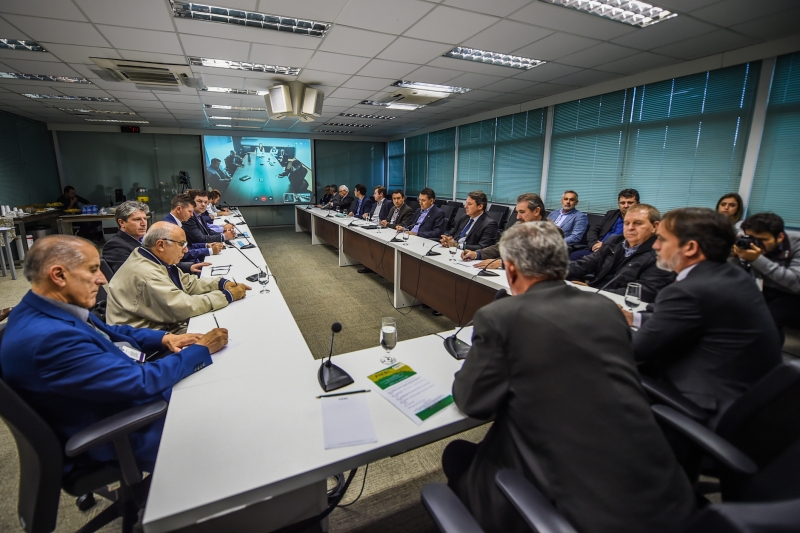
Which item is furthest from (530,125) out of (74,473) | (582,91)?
(74,473)

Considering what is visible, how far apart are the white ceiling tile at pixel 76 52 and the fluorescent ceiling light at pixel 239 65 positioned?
692 mm

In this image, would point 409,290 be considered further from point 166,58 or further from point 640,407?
point 166,58

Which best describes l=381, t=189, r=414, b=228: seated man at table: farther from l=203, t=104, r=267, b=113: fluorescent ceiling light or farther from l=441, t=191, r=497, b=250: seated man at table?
l=203, t=104, r=267, b=113: fluorescent ceiling light

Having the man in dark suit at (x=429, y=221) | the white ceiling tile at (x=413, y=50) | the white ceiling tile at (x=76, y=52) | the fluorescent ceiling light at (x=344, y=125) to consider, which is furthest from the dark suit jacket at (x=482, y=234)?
the fluorescent ceiling light at (x=344, y=125)

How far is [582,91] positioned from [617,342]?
5215mm

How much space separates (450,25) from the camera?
116 inches

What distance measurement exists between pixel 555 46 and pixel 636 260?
2257 millimetres

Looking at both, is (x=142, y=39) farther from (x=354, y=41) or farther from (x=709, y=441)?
(x=709, y=441)

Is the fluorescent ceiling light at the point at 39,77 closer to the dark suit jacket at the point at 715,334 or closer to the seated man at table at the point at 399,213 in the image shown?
the seated man at table at the point at 399,213

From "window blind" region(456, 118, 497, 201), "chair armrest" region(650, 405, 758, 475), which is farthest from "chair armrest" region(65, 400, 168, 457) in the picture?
"window blind" region(456, 118, 497, 201)

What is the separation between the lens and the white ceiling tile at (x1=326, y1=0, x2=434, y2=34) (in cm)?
259

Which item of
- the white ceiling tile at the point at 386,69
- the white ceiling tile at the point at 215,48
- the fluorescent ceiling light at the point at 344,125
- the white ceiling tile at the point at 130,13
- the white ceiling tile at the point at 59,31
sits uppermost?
the fluorescent ceiling light at the point at 344,125

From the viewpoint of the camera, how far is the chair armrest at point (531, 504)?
2.43 ft

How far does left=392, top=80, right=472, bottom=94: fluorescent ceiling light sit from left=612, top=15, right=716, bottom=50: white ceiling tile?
220 cm
